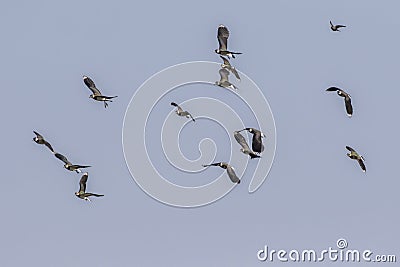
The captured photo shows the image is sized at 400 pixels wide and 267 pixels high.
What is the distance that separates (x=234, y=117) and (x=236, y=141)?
2.17m

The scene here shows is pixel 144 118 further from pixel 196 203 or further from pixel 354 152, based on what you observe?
pixel 354 152

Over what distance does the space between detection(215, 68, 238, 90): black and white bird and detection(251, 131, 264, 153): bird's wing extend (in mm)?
2746

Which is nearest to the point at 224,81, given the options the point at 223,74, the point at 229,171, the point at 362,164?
the point at 223,74

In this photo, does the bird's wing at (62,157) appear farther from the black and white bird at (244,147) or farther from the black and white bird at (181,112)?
the black and white bird at (244,147)

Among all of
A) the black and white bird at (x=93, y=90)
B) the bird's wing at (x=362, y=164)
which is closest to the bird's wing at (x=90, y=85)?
the black and white bird at (x=93, y=90)

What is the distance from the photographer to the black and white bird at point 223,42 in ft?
168

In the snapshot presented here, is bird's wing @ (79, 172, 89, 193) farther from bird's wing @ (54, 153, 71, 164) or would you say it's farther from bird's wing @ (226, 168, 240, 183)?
bird's wing @ (226, 168, 240, 183)

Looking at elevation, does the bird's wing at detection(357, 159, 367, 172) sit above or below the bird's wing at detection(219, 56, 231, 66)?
below

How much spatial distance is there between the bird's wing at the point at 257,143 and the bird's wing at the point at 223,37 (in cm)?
246

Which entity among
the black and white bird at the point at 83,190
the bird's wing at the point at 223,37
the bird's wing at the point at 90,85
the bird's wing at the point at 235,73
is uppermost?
the bird's wing at the point at 235,73

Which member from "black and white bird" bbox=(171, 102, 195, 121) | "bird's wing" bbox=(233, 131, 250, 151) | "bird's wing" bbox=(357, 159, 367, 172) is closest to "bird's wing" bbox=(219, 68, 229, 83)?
"black and white bird" bbox=(171, 102, 195, 121)

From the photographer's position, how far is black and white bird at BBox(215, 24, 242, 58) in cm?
5131

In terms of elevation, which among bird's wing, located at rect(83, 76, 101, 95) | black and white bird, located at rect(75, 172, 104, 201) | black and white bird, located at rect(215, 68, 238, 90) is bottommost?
black and white bird, located at rect(75, 172, 104, 201)

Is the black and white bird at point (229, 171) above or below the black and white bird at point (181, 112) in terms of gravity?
below
